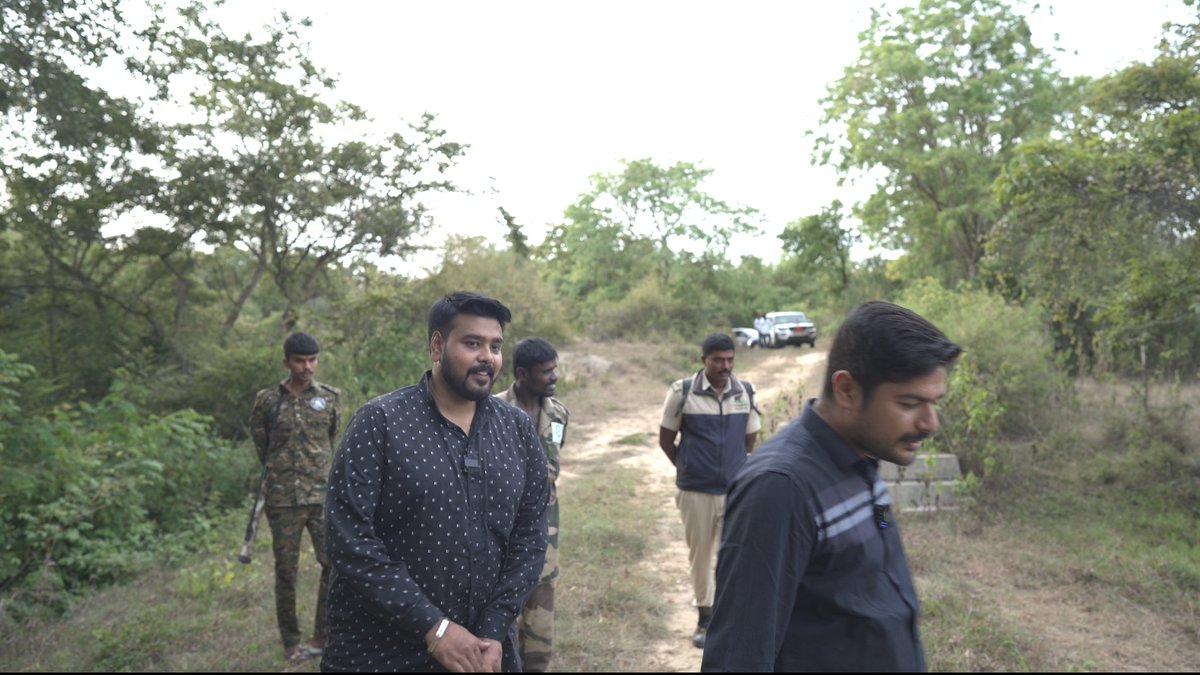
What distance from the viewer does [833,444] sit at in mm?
1847

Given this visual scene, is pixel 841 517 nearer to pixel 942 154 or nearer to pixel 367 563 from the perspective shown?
pixel 367 563

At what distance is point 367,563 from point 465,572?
1.05 feet

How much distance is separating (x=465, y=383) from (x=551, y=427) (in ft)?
6.20

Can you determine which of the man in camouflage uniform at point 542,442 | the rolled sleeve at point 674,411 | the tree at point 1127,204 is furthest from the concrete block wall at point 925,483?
A: the man in camouflage uniform at point 542,442

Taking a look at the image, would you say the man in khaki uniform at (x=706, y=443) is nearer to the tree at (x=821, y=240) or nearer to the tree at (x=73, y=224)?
the tree at (x=73, y=224)

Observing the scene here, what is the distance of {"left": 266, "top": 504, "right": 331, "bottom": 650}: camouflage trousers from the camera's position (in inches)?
197

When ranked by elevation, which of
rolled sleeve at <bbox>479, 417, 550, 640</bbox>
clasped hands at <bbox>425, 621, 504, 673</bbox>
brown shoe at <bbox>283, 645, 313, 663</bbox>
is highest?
rolled sleeve at <bbox>479, 417, 550, 640</bbox>

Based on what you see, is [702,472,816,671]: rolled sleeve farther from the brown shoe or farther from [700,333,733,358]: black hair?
the brown shoe

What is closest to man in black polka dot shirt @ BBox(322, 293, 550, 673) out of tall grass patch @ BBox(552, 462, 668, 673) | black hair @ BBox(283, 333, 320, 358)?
black hair @ BBox(283, 333, 320, 358)

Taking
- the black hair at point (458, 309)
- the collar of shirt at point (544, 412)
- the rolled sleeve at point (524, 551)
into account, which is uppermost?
the black hair at point (458, 309)

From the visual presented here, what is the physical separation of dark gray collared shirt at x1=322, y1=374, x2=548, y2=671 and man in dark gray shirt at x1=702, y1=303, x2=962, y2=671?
1100 millimetres

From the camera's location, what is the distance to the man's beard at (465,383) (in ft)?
9.16

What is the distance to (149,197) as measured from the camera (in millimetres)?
14266

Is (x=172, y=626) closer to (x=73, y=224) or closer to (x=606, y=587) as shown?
(x=606, y=587)
